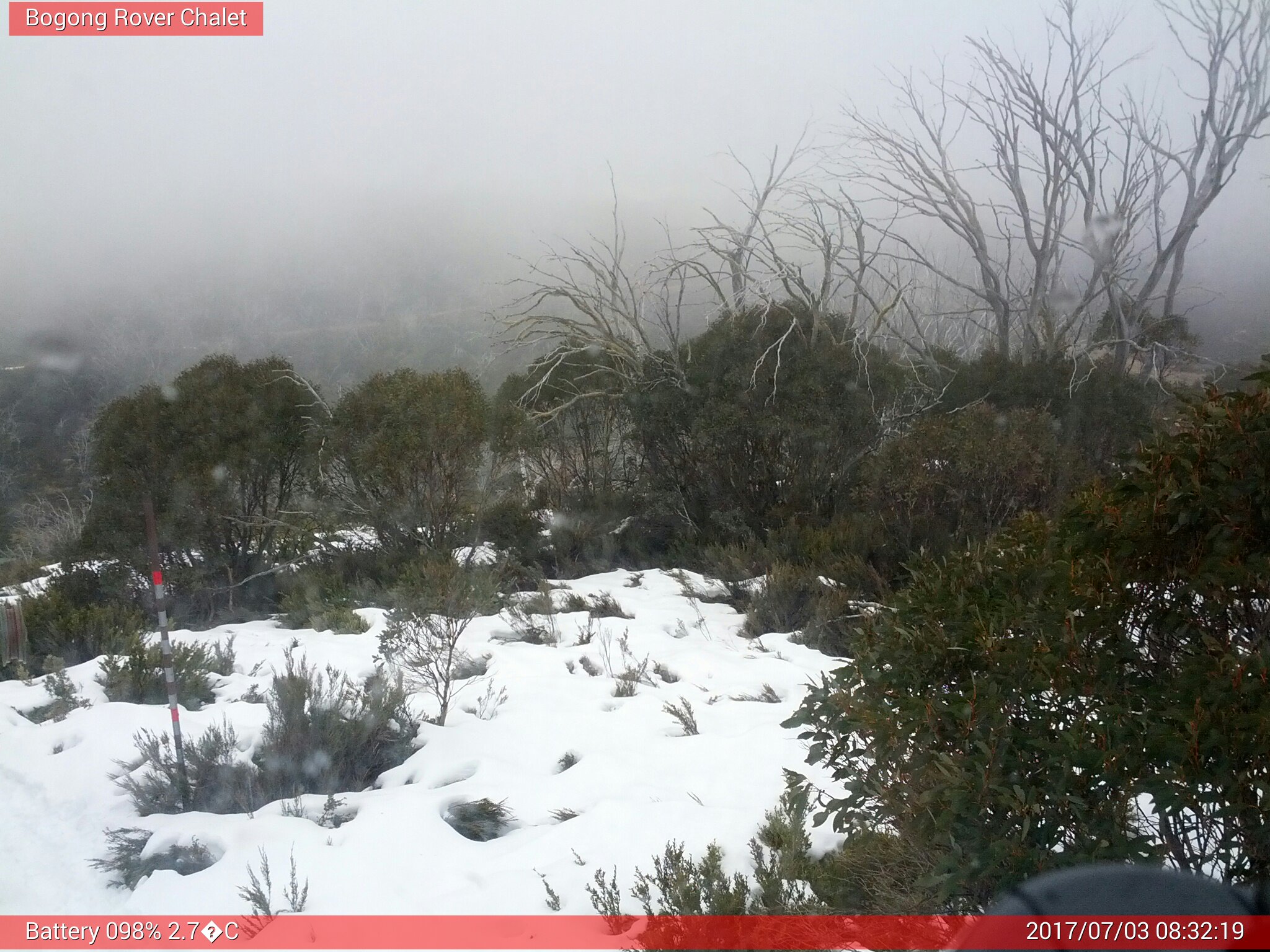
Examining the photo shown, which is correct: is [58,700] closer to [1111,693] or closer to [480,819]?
[480,819]

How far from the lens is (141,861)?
3346mm

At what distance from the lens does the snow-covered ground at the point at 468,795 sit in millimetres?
3092

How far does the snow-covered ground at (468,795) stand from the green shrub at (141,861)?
0.05 meters

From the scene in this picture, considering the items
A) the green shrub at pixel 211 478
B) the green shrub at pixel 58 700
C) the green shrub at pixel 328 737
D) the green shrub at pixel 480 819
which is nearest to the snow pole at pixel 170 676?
the green shrub at pixel 328 737

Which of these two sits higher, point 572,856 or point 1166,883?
point 1166,883

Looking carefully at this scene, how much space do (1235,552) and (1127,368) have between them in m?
14.2

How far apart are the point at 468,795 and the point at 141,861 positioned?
4.23 feet

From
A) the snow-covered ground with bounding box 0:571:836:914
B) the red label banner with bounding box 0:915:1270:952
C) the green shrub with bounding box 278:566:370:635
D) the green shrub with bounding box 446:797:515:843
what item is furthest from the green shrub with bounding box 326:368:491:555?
the red label banner with bounding box 0:915:1270:952

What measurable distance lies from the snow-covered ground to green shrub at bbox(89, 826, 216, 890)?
47 mm

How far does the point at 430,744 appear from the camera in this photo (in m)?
4.41

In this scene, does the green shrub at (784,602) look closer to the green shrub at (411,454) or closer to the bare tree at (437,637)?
the bare tree at (437,637)

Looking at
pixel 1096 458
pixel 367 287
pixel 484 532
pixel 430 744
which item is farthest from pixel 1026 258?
pixel 367 287

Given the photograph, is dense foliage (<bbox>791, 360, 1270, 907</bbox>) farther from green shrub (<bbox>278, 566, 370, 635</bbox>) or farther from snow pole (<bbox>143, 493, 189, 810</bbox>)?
green shrub (<bbox>278, 566, 370, 635</bbox>)

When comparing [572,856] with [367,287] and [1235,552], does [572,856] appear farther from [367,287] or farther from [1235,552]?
[367,287]
